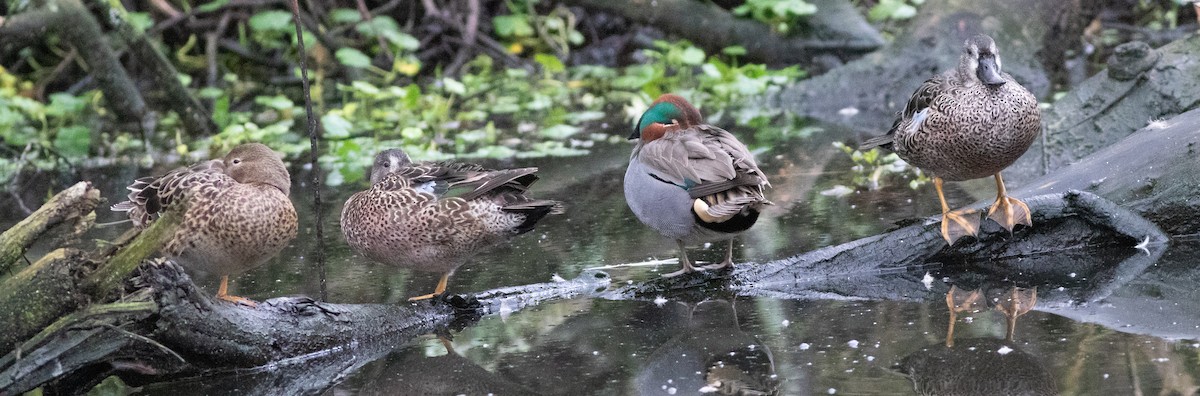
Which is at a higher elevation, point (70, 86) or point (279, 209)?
point (279, 209)

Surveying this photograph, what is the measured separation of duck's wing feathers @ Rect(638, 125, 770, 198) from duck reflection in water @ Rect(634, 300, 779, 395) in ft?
1.56

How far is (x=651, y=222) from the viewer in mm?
4785

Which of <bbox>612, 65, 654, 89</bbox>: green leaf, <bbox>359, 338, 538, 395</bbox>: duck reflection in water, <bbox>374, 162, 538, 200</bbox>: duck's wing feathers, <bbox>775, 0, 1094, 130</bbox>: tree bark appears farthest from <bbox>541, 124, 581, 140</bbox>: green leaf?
<bbox>359, 338, 538, 395</bbox>: duck reflection in water

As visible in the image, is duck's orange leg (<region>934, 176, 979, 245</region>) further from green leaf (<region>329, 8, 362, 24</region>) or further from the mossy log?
green leaf (<region>329, 8, 362, 24</region>)

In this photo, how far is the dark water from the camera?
3.54 metres

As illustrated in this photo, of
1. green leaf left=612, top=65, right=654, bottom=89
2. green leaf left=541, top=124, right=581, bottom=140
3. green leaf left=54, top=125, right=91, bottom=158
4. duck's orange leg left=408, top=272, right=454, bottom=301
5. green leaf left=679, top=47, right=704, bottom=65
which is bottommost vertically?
green leaf left=612, top=65, right=654, bottom=89

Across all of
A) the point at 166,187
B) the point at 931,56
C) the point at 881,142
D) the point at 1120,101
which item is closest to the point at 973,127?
the point at 881,142

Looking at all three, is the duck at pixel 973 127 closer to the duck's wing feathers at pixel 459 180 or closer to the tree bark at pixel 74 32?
the duck's wing feathers at pixel 459 180

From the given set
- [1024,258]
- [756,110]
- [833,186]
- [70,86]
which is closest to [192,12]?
[70,86]

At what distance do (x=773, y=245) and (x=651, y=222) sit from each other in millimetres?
→ 817

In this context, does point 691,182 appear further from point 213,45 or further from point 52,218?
point 213,45

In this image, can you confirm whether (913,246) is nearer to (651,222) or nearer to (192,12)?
(651,222)

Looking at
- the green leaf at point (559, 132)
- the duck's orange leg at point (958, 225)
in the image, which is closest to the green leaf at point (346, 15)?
the green leaf at point (559, 132)

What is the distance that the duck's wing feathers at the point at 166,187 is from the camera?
431 cm
